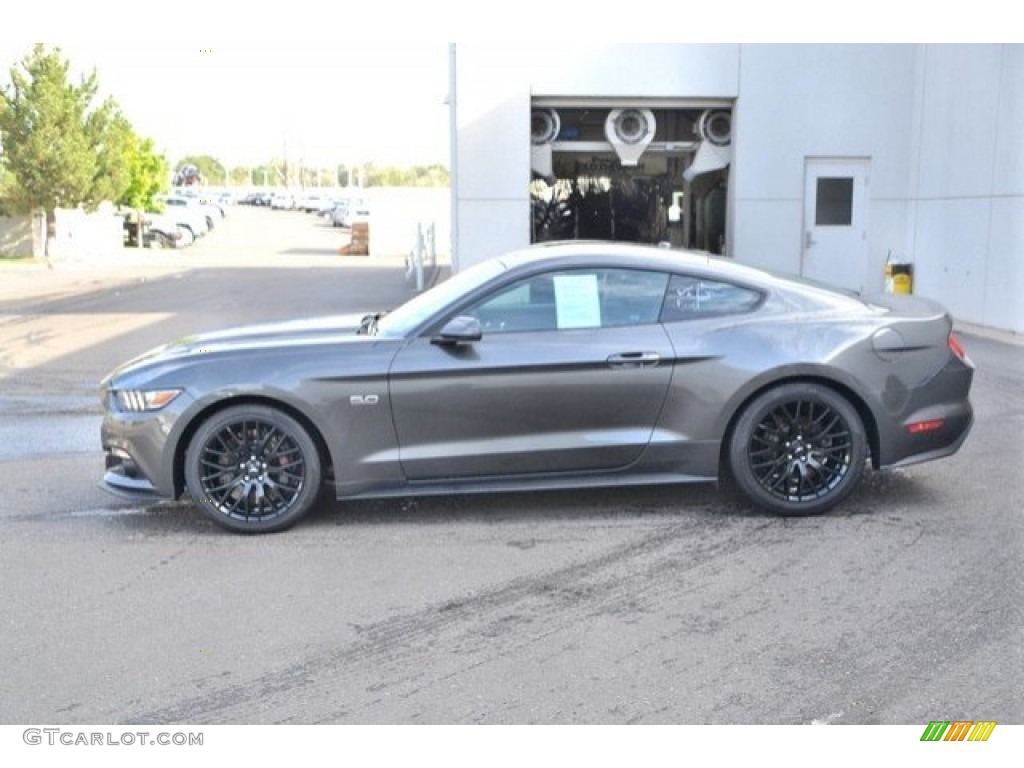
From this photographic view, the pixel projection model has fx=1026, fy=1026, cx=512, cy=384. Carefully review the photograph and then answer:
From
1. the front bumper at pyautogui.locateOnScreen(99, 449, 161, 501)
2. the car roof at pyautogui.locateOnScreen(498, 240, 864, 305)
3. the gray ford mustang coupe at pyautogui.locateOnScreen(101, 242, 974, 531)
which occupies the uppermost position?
the car roof at pyautogui.locateOnScreen(498, 240, 864, 305)

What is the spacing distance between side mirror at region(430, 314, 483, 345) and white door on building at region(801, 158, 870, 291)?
1051cm

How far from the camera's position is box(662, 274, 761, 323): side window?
5.65m

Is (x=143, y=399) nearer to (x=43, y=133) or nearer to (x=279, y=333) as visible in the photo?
(x=279, y=333)

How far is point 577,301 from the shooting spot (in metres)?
5.61

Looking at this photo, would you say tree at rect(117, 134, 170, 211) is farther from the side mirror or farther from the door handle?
the door handle

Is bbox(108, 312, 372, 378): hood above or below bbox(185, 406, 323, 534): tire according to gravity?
above

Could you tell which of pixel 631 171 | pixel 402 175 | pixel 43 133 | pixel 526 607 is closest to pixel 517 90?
pixel 631 171

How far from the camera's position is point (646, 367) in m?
5.48

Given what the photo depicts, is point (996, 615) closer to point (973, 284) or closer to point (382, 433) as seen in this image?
point (382, 433)

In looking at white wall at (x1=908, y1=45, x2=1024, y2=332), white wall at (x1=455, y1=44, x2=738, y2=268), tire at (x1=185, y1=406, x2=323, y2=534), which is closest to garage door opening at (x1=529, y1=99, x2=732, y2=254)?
white wall at (x1=455, y1=44, x2=738, y2=268)

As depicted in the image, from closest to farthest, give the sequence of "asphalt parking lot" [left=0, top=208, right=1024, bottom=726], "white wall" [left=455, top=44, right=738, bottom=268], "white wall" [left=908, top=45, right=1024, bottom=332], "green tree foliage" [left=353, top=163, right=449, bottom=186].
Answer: "asphalt parking lot" [left=0, top=208, right=1024, bottom=726] → "white wall" [left=908, top=45, right=1024, bottom=332] → "white wall" [left=455, top=44, right=738, bottom=268] → "green tree foliage" [left=353, top=163, right=449, bottom=186]

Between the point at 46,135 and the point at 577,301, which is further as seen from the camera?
the point at 46,135

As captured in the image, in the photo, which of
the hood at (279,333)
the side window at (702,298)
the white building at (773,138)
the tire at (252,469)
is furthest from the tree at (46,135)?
the side window at (702,298)

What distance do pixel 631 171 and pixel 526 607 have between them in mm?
15762
